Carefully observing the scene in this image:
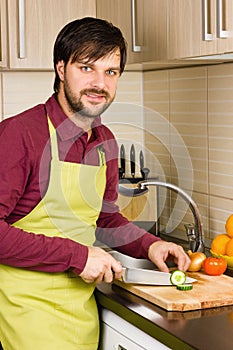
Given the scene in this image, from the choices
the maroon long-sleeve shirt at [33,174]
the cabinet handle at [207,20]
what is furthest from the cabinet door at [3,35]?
the cabinet handle at [207,20]

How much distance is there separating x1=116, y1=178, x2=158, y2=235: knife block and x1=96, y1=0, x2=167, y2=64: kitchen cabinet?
504 millimetres

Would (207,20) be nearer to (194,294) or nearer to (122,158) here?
(194,294)

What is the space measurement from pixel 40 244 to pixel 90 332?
1.04 ft

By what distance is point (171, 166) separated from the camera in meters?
2.92

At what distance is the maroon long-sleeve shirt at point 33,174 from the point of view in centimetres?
187

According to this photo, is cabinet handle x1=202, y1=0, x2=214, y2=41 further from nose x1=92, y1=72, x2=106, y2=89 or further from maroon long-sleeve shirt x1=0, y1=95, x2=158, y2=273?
maroon long-sleeve shirt x1=0, y1=95, x2=158, y2=273

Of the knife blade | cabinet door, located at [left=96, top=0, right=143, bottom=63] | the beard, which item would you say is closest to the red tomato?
the beard

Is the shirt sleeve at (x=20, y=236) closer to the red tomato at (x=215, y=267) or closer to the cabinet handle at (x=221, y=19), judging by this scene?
the red tomato at (x=215, y=267)

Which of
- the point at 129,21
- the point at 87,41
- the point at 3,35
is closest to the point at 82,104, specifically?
the point at 87,41

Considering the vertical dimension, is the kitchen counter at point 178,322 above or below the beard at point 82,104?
below

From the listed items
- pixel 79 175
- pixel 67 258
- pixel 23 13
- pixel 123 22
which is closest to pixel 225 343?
pixel 67 258

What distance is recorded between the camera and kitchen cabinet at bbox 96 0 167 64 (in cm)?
228

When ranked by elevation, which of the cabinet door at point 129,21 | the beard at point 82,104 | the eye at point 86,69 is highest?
the cabinet door at point 129,21

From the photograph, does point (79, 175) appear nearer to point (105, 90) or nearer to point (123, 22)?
point (105, 90)
